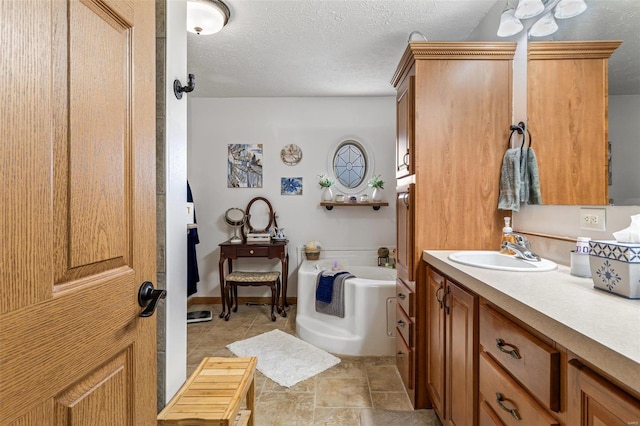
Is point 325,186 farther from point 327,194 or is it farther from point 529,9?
point 529,9

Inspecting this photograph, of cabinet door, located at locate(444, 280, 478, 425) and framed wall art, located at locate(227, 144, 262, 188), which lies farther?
framed wall art, located at locate(227, 144, 262, 188)

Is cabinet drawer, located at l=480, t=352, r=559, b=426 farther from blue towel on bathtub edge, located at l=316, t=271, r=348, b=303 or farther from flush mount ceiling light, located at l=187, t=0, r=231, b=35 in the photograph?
flush mount ceiling light, located at l=187, t=0, r=231, b=35

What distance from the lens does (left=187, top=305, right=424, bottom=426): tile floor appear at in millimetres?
1821

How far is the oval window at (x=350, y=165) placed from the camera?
387cm

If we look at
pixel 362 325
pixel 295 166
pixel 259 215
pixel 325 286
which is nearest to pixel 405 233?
pixel 362 325

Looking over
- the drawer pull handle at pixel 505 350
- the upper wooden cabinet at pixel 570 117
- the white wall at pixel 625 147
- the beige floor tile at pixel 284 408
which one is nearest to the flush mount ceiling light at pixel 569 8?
the upper wooden cabinet at pixel 570 117

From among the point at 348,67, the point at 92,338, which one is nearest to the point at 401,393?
the point at 92,338

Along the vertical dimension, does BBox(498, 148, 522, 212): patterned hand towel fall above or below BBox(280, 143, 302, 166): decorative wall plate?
below

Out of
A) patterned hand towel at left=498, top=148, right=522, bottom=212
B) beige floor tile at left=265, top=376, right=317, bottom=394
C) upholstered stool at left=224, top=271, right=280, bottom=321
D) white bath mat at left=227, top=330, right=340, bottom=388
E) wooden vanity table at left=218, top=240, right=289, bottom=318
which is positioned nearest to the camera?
patterned hand towel at left=498, top=148, right=522, bottom=212

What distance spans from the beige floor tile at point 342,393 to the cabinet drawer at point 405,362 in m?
0.26

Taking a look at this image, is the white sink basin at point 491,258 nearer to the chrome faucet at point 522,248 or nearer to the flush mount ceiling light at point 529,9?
the chrome faucet at point 522,248

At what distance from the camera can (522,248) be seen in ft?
5.01

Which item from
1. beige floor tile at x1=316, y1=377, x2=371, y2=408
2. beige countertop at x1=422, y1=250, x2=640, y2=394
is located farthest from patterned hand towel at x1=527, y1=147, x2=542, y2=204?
beige floor tile at x1=316, y1=377, x2=371, y2=408

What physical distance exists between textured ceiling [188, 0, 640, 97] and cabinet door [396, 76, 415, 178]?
1.80ft
